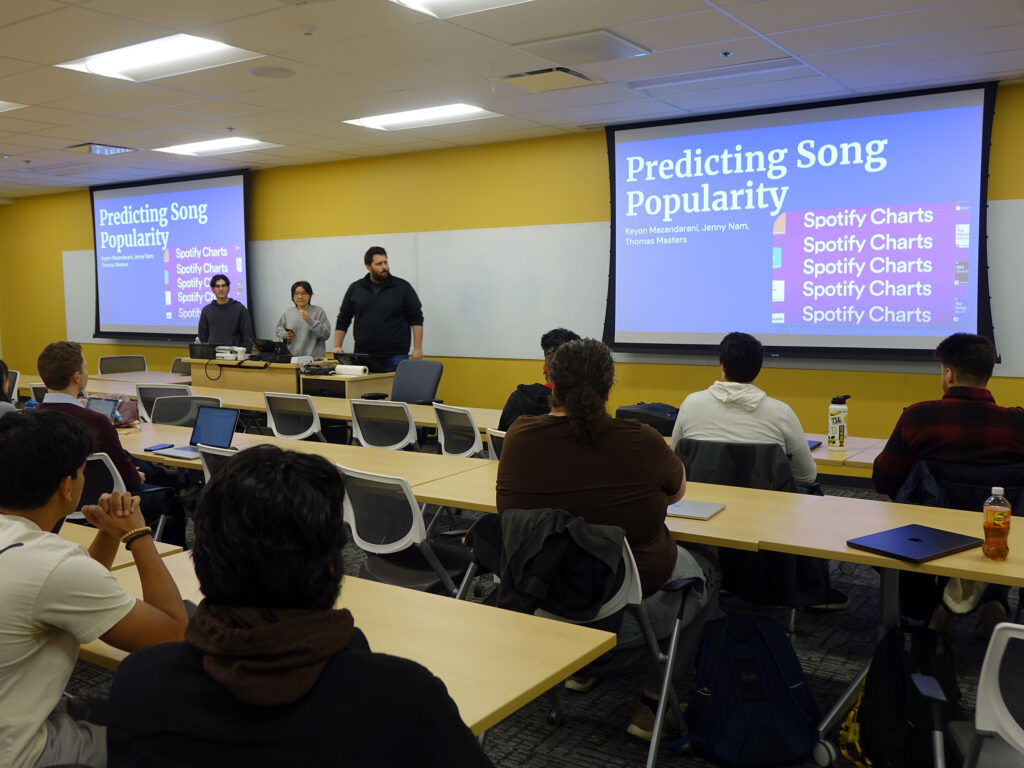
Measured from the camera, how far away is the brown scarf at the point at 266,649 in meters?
1.03

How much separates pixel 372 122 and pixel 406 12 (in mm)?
2984

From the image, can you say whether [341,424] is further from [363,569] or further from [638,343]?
[363,569]

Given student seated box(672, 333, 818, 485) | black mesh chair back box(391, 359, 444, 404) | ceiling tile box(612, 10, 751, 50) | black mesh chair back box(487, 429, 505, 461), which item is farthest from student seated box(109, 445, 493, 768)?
black mesh chair back box(391, 359, 444, 404)

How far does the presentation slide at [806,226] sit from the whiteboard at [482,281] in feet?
0.84

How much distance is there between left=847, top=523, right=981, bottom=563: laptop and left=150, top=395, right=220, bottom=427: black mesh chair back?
4204 millimetres

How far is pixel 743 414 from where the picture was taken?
3492 mm

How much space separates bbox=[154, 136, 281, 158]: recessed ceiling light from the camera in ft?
27.0

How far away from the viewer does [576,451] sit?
253 centimetres

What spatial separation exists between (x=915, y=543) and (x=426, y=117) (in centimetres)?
570

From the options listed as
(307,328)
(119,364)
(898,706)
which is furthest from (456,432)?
(119,364)

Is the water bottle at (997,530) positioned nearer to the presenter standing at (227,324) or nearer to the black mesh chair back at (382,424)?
the black mesh chair back at (382,424)

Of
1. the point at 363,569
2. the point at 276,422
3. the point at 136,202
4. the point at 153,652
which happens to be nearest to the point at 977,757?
the point at 153,652

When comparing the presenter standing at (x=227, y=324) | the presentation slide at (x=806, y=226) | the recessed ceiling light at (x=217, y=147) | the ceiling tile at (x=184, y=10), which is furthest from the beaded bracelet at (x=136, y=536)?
the presenter standing at (x=227, y=324)

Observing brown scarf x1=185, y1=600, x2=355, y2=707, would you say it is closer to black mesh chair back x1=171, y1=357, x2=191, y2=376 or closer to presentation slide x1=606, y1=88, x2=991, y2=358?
presentation slide x1=606, y1=88, x2=991, y2=358
